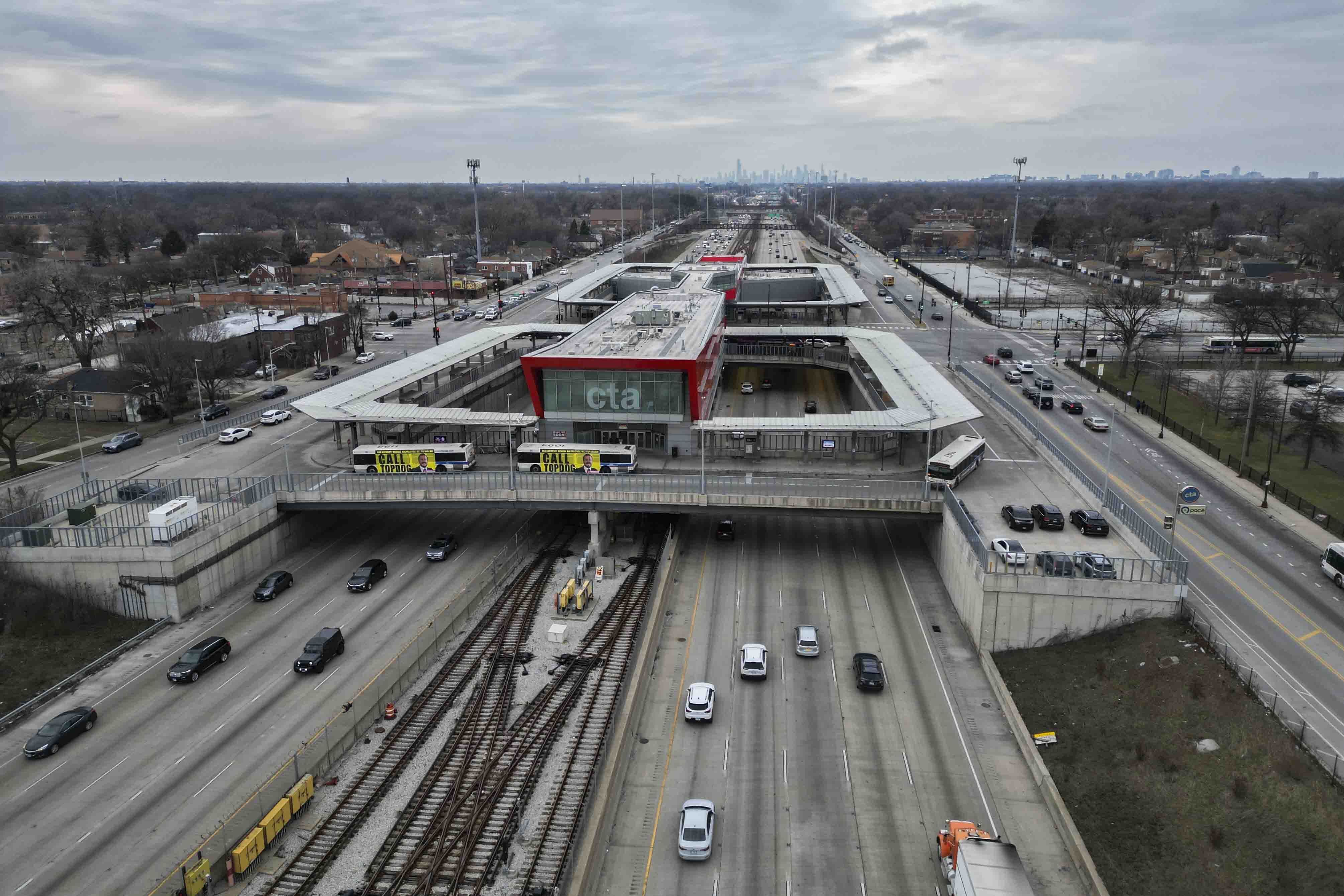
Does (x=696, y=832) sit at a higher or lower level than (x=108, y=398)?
lower

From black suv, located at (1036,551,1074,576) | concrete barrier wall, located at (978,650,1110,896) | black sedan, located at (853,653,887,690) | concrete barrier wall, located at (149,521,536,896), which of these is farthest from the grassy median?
concrete barrier wall, located at (149,521,536,896)

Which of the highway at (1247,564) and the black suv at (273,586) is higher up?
the highway at (1247,564)

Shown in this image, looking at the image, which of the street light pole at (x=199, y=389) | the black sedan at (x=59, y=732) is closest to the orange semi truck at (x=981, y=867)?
the black sedan at (x=59, y=732)

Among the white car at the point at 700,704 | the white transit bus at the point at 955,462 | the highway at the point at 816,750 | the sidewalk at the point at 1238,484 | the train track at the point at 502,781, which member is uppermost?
the white transit bus at the point at 955,462

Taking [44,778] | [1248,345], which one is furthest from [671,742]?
[1248,345]

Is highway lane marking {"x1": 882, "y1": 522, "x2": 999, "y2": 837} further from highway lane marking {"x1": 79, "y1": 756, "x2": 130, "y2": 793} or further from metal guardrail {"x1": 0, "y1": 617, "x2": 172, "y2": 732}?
metal guardrail {"x1": 0, "y1": 617, "x2": 172, "y2": 732}

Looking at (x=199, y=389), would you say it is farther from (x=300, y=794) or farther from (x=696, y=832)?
(x=696, y=832)

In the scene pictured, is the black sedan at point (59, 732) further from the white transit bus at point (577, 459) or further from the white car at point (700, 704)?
the white transit bus at point (577, 459)
